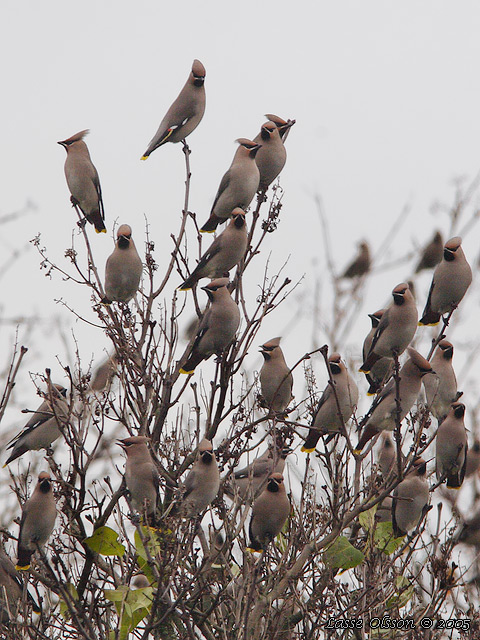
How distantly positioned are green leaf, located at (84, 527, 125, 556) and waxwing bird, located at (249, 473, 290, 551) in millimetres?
946

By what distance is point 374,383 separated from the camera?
252 inches

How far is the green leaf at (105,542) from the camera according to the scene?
475cm

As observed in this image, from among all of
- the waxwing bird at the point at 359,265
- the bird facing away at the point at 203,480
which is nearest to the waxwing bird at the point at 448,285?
the bird facing away at the point at 203,480

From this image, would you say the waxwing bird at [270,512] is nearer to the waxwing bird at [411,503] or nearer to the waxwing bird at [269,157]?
the waxwing bird at [411,503]

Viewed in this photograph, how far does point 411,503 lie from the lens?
588 centimetres

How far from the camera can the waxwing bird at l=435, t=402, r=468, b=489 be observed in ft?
19.2

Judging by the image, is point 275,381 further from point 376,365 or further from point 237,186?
point 237,186

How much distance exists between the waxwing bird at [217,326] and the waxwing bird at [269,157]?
1.22m

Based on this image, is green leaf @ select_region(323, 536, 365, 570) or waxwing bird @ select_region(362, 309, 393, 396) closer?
green leaf @ select_region(323, 536, 365, 570)

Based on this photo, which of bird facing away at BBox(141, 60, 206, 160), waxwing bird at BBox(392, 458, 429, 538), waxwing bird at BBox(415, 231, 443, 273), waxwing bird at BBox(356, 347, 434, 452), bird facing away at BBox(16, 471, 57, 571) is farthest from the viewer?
waxwing bird at BBox(415, 231, 443, 273)

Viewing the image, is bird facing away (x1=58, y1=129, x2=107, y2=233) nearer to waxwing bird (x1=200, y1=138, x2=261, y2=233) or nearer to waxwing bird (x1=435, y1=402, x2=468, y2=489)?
waxwing bird (x1=200, y1=138, x2=261, y2=233)

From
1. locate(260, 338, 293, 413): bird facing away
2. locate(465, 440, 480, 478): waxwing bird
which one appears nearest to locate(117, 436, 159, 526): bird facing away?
locate(260, 338, 293, 413): bird facing away

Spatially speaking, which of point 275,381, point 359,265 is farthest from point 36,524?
point 359,265

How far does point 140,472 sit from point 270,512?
32.6 inches
